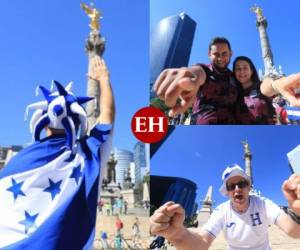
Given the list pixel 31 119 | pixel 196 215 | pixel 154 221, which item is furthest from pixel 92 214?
pixel 196 215

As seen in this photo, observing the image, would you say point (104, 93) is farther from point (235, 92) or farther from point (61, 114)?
point (235, 92)

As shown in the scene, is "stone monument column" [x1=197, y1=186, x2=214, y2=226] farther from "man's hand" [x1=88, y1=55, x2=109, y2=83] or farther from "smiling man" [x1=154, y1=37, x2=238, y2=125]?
"man's hand" [x1=88, y1=55, x2=109, y2=83]

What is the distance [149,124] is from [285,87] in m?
1.60

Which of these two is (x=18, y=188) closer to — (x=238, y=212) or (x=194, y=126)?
(x=238, y=212)

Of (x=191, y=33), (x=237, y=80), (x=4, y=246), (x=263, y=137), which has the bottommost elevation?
(x=4, y=246)

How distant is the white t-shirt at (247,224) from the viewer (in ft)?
8.87

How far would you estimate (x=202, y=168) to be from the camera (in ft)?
16.6

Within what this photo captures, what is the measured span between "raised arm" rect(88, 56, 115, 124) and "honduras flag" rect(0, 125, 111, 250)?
0.24 m

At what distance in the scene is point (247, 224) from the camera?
279 centimetres

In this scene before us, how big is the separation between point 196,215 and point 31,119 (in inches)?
129

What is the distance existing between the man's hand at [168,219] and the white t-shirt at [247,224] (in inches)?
29.9

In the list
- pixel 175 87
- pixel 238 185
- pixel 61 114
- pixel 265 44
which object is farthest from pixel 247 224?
pixel 265 44

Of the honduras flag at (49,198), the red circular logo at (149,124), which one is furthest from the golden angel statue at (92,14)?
the honduras flag at (49,198)

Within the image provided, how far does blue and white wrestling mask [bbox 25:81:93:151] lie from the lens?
6.24 ft
